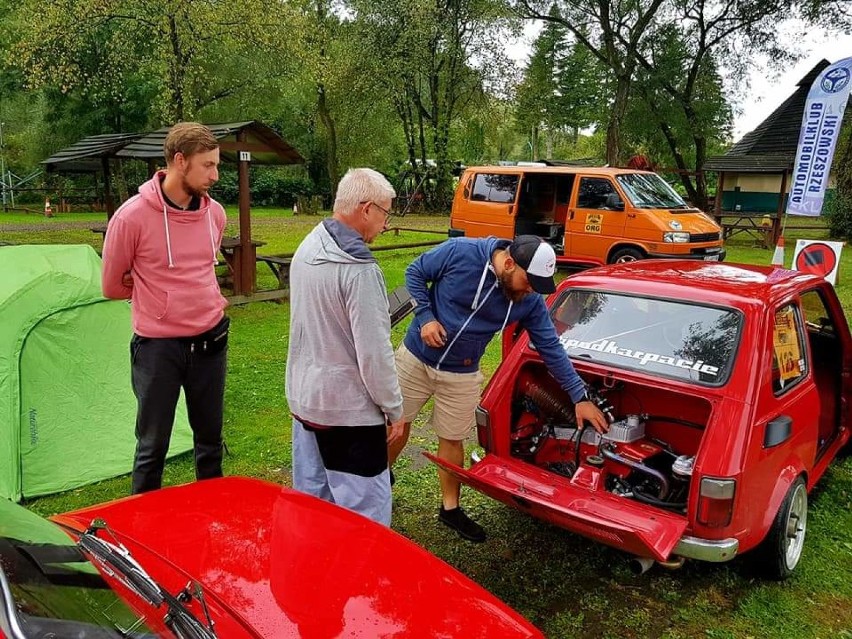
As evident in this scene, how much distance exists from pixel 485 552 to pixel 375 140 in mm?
27194

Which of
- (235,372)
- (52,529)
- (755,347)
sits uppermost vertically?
(755,347)

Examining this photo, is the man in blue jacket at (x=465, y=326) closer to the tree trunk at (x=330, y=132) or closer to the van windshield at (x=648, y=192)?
the van windshield at (x=648, y=192)

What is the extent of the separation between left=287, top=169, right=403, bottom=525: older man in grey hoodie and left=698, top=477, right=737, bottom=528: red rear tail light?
1298mm

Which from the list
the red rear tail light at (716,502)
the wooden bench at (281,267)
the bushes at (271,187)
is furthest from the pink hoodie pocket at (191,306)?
the bushes at (271,187)

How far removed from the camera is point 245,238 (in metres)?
9.25

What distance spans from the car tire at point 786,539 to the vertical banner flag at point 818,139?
619cm

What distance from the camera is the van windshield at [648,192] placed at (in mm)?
11281

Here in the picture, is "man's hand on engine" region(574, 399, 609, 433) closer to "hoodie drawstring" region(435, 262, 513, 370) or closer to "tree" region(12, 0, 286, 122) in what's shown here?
"hoodie drawstring" region(435, 262, 513, 370)

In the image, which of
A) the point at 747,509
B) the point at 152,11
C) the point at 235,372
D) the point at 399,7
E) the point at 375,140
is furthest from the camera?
the point at 375,140

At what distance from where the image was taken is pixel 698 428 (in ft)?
11.2

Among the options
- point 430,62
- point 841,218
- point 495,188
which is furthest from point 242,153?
point 430,62

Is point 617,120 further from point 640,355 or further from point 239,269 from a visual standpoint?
point 640,355

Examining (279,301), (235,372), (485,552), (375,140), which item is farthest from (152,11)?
(375,140)

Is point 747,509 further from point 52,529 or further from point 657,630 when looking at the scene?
point 52,529
